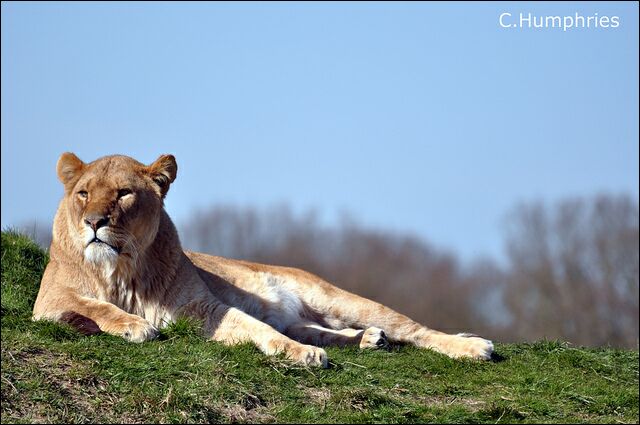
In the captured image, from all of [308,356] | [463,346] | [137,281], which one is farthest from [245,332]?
[463,346]

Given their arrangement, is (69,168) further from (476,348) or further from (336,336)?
(476,348)

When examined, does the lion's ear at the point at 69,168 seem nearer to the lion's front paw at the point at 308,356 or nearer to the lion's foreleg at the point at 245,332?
the lion's foreleg at the point at 245,332

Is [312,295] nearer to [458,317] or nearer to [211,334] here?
[211,334]

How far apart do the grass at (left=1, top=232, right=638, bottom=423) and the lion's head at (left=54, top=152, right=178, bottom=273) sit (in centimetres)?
64

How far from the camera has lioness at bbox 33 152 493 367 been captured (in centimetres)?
724

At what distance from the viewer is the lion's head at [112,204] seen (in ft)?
24.0

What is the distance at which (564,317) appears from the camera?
4119 cm

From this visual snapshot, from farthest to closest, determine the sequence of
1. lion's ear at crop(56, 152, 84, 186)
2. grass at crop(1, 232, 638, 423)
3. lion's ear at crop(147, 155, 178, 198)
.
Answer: lion's ear at crop(147, 155, 178, 198)
lion's ear at crop(56, 152, 84, 186)
grass at crop(1, 232, 638, 423)

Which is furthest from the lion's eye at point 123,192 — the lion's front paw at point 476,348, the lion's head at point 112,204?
the lion's front paw at point 476,348

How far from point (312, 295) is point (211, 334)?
61.6 inches

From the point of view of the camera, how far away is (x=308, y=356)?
6.73 metres

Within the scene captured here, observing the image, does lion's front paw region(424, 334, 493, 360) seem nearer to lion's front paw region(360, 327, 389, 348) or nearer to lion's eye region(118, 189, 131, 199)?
lion's front paw region(360, 327, 389, 348)

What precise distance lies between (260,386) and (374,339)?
66.0 inches

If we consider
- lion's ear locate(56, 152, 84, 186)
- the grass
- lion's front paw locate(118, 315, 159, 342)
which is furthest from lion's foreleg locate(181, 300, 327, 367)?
lion's ear locate(56, 152, 84, 186)
